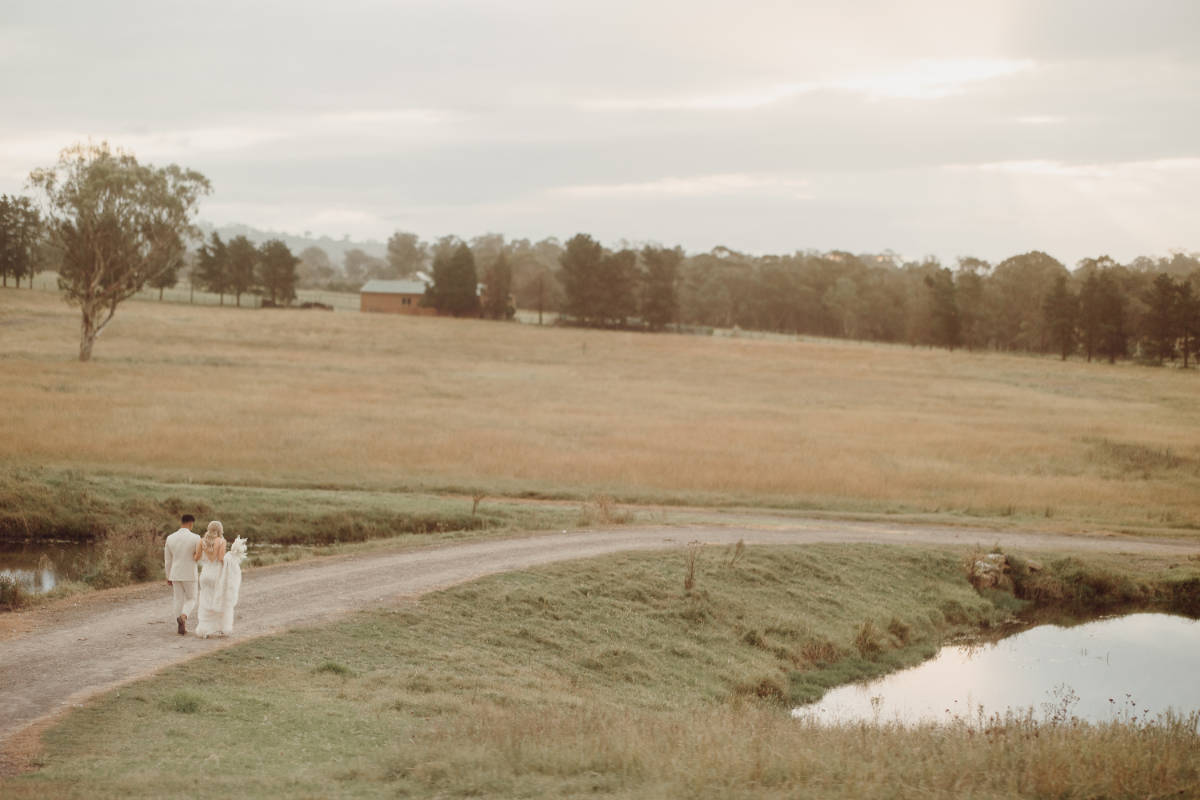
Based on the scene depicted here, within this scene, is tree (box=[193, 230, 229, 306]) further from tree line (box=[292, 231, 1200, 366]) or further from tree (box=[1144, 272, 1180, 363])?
tree (box=[1144, 272, 1180, 363])

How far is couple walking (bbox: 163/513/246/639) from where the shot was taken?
613 inches

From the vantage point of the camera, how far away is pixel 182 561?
619 inches

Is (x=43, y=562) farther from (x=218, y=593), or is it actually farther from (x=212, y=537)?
(x=212, y=537)

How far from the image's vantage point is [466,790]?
973cm

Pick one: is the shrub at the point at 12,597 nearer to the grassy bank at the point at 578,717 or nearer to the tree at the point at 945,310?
the grassy bank at the point at 578,717

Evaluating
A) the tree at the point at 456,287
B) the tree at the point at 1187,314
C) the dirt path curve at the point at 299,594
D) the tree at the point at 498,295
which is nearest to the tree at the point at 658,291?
the tree at the point at 498,295

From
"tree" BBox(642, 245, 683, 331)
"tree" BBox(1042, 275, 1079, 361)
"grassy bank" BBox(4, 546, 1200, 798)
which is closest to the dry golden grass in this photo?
"grassy bank" BBox(4, 546, 1200, 798)

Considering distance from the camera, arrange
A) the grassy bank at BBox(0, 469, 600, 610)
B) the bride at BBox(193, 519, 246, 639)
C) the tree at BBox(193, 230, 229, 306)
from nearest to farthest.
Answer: the bride at BBox(193, 519, 246, 639)
the grassy bank at BBox(0, 469, 600, 610)
the tree at BBox(193, 230, 229, 306)

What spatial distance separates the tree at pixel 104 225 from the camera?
66.8 meters

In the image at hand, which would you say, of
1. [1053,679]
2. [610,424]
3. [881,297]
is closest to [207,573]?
[1053,679]

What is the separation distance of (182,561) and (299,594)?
373 cm

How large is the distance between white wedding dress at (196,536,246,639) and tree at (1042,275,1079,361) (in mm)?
Answer: 105241

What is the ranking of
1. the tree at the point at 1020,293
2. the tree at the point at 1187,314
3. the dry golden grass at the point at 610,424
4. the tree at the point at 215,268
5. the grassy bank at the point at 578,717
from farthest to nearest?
1. the tree at the point at 215,268
2. the tree at the point at 1020,293
3. the tree at the point at 1187,314
4. the dry golden grass at the point at 610,424
5. the grassy bank at the point at 578,717

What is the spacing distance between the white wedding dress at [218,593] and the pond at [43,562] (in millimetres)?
7227
